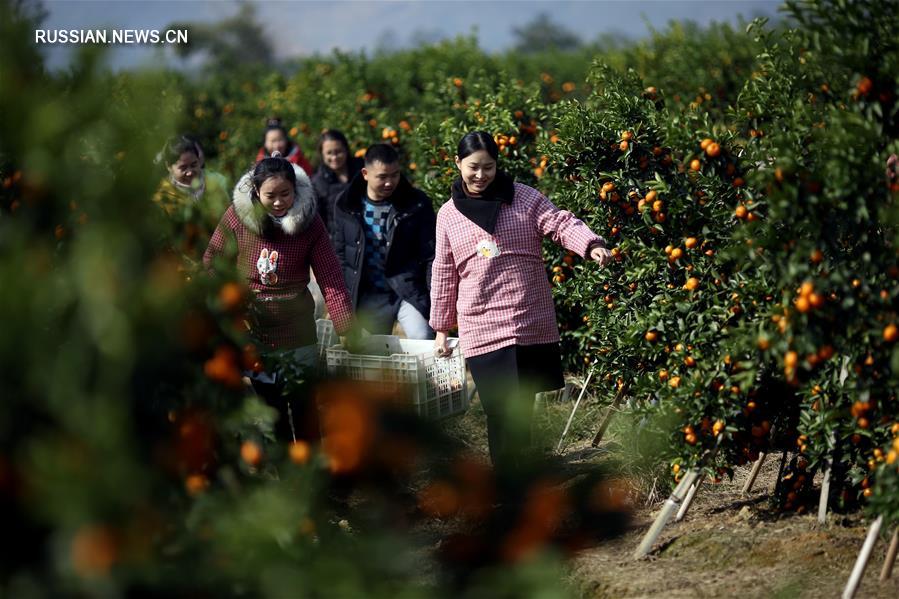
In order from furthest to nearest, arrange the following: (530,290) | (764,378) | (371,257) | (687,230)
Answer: (371,257), (530,290), (687,230), (764,378)

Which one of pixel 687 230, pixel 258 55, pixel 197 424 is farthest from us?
pixel 258 55

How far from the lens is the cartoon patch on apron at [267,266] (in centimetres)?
490

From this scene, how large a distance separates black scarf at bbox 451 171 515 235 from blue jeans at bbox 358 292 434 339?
4.70ft

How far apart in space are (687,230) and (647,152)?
0.61 meters

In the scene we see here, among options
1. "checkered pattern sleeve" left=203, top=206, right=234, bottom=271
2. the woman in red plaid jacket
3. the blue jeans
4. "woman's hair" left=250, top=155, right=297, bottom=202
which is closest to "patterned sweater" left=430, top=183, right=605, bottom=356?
the woman in red plaid jacket

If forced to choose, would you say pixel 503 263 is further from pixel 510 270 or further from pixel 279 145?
pixel 279 145

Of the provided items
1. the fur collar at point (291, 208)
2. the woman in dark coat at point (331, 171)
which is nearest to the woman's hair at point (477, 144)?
the fur collar at point (291, 208)

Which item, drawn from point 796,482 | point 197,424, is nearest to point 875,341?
point 796,482

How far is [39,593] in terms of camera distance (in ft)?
4.80

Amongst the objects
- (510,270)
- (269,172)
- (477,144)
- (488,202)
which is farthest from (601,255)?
(269,172)

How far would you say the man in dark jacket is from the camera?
6.05 m

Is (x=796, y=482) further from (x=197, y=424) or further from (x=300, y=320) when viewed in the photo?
(x=197, y=424)

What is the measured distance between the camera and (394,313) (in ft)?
20.1

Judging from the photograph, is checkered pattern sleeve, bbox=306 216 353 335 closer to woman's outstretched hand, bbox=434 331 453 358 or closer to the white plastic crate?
the white plastic crate
